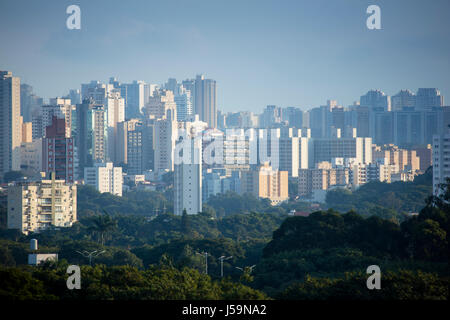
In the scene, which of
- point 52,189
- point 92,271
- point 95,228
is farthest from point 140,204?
point 92,271

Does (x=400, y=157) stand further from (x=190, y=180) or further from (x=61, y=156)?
(x=61, y=156)

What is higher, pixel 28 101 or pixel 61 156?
pixel 28 101

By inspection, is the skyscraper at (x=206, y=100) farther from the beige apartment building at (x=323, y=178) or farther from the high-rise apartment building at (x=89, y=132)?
the beige apartment building at (x=323, y=178)

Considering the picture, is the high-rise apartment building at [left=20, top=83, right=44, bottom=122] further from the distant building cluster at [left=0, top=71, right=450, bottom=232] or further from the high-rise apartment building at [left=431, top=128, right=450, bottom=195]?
the high-rise apartment building at [left=431, top=128, right=450, bottom=195]

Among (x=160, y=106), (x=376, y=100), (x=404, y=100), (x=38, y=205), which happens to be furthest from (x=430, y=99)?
(x=38, y=205)
